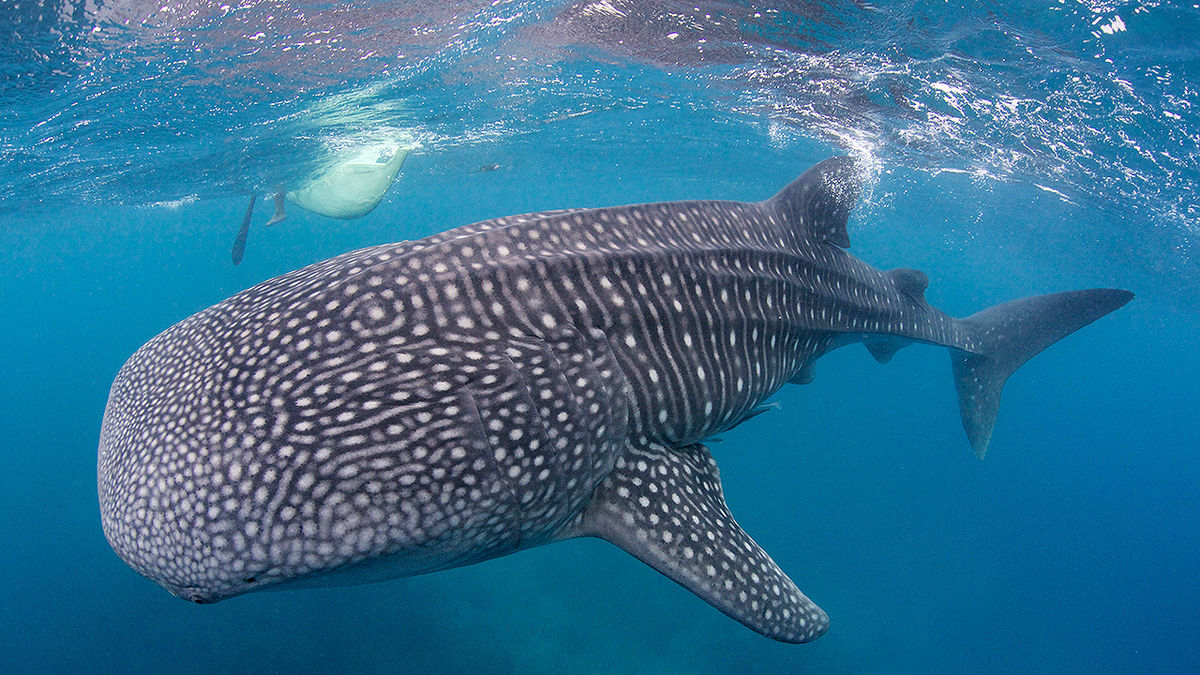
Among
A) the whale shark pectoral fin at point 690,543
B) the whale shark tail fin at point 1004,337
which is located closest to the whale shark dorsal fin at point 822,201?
the whale shark tail fin at point 1004,337

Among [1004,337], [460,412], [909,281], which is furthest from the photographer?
[1004,337]

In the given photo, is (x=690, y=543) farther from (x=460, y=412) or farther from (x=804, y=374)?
(x=804, y=374)

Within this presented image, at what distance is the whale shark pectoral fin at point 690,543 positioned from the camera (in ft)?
10.3

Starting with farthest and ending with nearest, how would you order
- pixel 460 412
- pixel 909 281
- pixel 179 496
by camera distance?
1. pixel 909 281
2. pixel 460 412
3. pixel 179 496

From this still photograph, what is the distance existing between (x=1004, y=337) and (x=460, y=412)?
7.83 metres

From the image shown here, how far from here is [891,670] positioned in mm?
13836

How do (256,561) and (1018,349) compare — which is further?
(1018,349)

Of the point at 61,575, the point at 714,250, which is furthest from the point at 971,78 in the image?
the point at 61,575

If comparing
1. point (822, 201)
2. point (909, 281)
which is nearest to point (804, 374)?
point (822, 201)

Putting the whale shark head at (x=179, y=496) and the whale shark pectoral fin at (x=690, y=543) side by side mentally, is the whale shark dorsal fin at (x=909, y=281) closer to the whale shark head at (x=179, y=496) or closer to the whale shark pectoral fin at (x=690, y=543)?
the whale shark pectoral fin at (x=690, y=543)

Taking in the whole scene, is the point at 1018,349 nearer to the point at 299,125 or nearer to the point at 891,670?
the point at 891,670

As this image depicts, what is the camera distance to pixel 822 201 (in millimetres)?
5320

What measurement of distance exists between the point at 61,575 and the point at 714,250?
17.5m

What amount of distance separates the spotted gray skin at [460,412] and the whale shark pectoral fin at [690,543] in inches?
0.5
